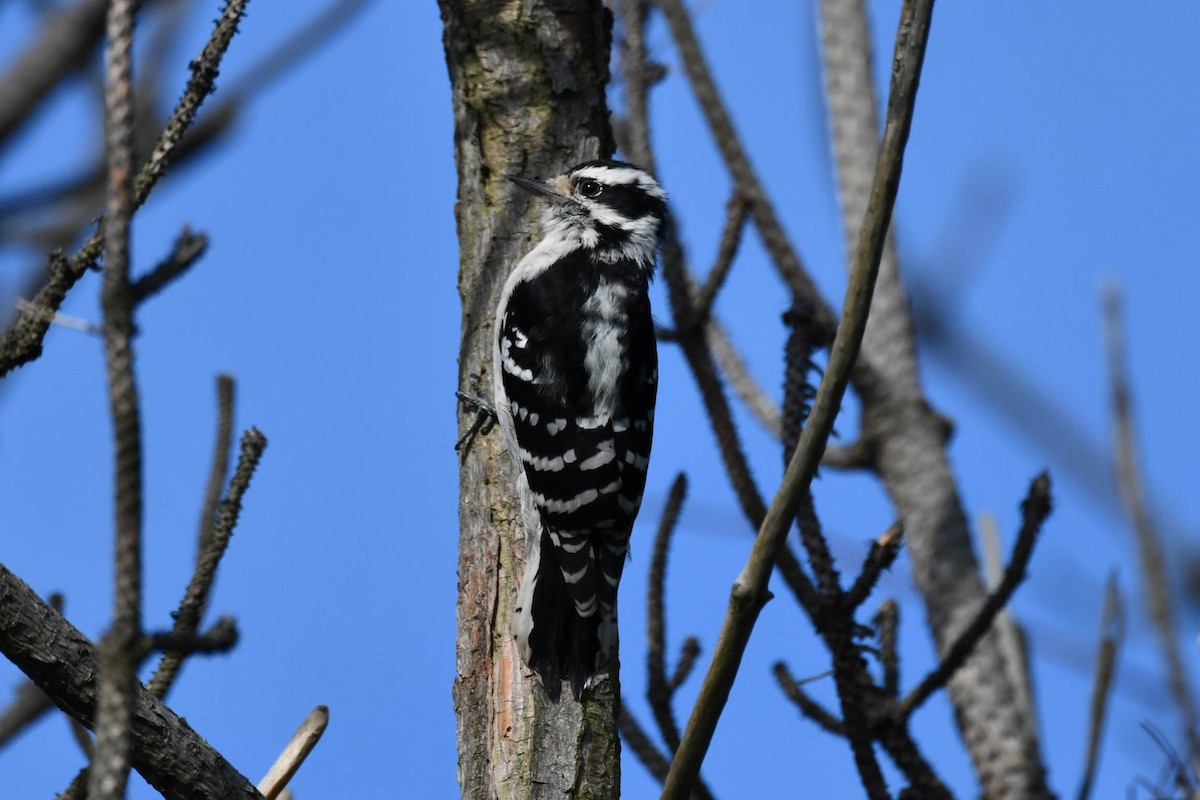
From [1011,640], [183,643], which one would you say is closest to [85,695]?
[183,643]

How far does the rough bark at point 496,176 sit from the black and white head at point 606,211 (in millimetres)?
61

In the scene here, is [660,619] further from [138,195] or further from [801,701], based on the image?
[138,195]

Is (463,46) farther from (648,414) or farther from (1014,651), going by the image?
(1014,651)

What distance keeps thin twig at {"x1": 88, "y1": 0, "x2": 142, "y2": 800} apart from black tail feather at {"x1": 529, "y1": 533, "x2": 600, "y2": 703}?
1912 mm

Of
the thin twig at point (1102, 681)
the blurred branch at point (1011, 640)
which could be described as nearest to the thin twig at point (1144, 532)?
the thin twig at point (1102, 681)

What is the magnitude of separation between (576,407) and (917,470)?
2538 mm

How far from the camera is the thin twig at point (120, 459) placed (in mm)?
1469

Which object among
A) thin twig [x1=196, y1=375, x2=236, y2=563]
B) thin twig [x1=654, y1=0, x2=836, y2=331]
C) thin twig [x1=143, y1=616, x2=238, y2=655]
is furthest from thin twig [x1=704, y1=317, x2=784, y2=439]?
thin twig [x1=143, y1=616, x2=238, y2=655]

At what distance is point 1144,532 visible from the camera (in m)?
3.80

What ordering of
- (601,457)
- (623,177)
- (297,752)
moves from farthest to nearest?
(623,177) → (601,457) → (297,752)

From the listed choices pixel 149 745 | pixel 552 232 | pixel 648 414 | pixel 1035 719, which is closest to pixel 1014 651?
pixel 1035 719

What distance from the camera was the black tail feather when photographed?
11.2ft

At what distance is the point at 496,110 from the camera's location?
4359 millimetres

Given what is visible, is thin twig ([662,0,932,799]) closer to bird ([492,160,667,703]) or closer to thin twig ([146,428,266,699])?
bird ([492,160,667,703])
